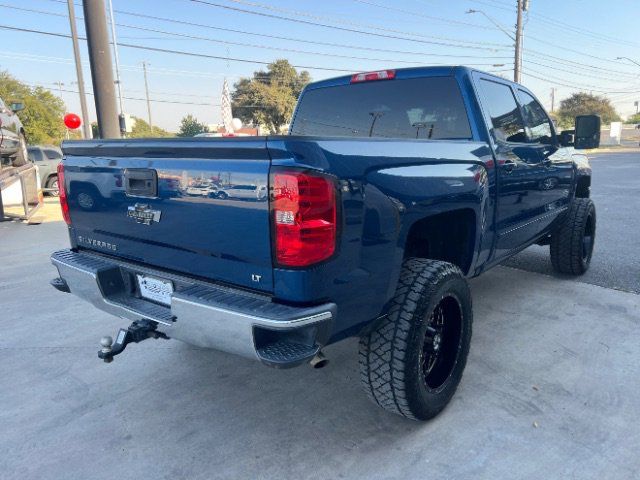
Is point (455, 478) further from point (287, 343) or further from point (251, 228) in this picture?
point (251, 228)

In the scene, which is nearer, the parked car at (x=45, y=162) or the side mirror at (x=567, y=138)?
the side mirror at (x=567, y=138)

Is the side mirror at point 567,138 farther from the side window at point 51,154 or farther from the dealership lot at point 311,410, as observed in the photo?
the side window at point 51,154

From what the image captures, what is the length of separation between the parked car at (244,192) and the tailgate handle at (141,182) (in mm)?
438

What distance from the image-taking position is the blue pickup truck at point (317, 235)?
6.40ft

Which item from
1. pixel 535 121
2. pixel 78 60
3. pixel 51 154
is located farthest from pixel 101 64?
pixel 78 60

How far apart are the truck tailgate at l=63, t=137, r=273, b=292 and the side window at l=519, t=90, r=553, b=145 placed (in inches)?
115

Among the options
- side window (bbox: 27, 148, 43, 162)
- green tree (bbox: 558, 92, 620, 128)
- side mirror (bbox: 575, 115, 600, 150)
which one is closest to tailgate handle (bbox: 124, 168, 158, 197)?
side mirror (bbox: 575, 115, 600, 150)

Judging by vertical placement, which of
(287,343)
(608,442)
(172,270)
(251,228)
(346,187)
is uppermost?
(346,187)

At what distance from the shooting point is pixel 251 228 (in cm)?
201

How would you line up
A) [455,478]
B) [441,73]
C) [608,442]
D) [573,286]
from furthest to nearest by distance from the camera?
[573,286]
[441,73]
[608,442]
[455,478]

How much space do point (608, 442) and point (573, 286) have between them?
2659 mm

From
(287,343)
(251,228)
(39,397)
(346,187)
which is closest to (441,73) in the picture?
(346,187)

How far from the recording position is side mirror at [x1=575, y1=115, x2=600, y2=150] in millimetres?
4574

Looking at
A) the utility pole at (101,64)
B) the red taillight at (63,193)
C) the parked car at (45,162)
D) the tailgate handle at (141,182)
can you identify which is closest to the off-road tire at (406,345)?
the tailgate handle at (141,182)
